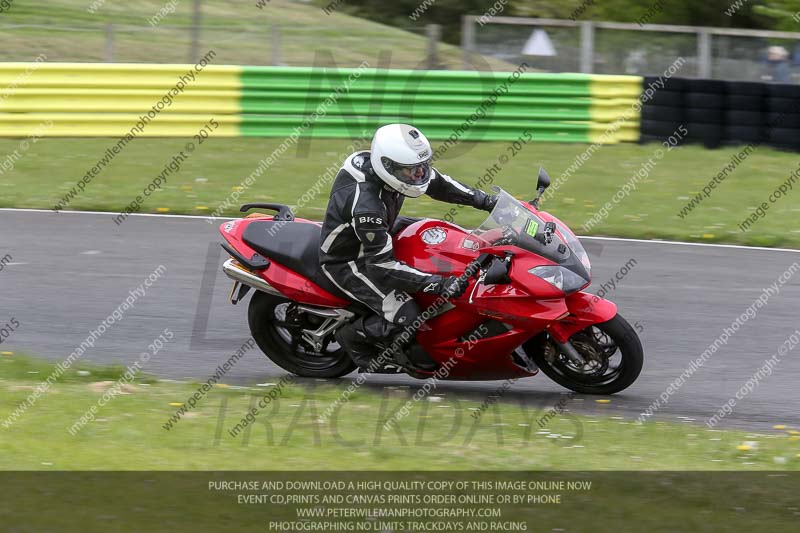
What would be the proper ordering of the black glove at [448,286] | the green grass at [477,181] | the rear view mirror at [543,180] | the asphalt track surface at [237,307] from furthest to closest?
the green grass at [477,181] < the asphalt track surface at [237,307] < the rear view mirror at [543,180] < the black glove at [448,286]

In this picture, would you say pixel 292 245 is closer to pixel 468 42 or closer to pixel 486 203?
pixel 486 203

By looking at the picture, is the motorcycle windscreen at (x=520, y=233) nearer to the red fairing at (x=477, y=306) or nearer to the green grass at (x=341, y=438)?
the red fairing at (x=477, y=306)

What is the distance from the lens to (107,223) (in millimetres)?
12539

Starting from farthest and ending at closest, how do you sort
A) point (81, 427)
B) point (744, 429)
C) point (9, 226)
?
point (9, 226)
point (744, 429)
point (81, 427)

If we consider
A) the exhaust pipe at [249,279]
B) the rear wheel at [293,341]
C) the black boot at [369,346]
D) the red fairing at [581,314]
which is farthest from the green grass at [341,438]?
the exhaust pipe at [249,279]

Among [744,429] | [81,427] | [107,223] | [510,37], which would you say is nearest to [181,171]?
[107,223]

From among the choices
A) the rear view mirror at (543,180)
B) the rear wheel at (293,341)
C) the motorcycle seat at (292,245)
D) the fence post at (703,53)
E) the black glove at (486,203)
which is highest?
the rear view mirror at (543,180)

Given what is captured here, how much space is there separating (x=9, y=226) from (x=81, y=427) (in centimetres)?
636

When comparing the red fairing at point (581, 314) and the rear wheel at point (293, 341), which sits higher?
the red fairing at point (581, 314)

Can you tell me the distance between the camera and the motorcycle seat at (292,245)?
761cm

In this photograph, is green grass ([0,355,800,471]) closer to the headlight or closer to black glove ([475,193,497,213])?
the headlight

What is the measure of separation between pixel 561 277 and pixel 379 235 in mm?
1214

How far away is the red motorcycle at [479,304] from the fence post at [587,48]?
1056cm
